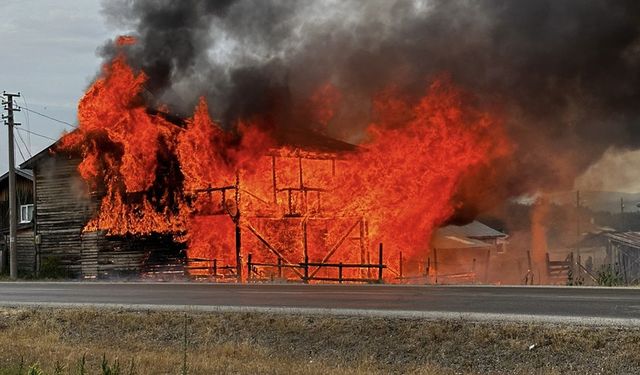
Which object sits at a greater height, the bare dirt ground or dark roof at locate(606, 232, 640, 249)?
dark roof at locate(606, 232, 640, 249)

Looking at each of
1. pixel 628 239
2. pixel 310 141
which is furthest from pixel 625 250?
pixel 310 141

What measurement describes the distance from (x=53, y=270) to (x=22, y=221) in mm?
5660

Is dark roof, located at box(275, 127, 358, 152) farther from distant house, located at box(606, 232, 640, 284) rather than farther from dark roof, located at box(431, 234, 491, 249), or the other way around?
distant house, located at box(606, 232, 640, 284)

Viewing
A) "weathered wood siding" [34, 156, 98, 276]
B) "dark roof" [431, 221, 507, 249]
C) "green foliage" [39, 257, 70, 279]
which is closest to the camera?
"weathered wood siding" [34, 156, 98, 276]

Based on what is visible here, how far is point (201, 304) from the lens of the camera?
17.6m

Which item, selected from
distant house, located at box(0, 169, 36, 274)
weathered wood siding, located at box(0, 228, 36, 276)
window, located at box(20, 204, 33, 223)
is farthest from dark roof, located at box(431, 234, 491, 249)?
window, located at box(20, 204, 33, 223)

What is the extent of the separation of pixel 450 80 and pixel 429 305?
45.8 feet

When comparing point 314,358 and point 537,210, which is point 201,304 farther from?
point 537,210

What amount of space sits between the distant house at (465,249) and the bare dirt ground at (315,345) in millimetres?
26725

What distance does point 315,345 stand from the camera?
13047 mm

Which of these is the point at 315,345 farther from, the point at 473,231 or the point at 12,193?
the point at 473,231

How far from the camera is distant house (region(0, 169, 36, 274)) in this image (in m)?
37.0

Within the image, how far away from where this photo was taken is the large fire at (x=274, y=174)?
28203mm

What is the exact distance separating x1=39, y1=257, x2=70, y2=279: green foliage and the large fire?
134 inches
